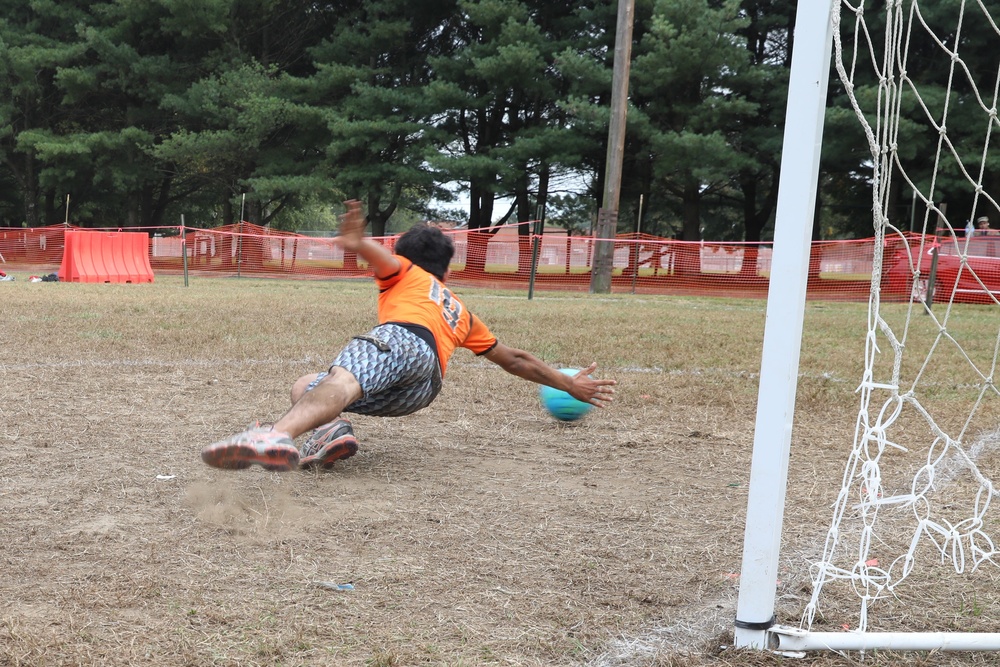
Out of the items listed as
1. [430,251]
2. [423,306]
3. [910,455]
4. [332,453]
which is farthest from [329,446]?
[910,455]

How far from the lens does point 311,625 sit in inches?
97.2

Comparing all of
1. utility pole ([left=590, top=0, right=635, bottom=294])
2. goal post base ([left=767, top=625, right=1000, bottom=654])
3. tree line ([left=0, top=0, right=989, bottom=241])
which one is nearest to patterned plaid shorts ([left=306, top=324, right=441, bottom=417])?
goal post base ([left=767, top=625, right=1000, bottom=654])

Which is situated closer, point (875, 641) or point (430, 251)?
point (875, 641)

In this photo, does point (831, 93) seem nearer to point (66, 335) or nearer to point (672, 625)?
point (66, 335)

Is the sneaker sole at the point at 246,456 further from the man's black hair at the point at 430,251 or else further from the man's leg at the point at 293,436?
the man's black hair at the point at 430,251

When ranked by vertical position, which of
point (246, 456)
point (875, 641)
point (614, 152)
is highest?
point (614, 152)

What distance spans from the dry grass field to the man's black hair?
3.09 feet

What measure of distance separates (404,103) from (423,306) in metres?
26.2

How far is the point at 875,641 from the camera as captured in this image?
2.37 meters

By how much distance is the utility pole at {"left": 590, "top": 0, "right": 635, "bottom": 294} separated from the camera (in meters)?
20.9

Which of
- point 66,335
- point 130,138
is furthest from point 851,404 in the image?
point 130,138

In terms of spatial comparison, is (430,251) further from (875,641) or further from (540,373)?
(875,641)

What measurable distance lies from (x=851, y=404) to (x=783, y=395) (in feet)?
13.6

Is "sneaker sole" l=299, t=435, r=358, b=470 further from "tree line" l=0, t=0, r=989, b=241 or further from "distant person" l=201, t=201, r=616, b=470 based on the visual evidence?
"tree line" l=0, t=0, r=989, b=241
